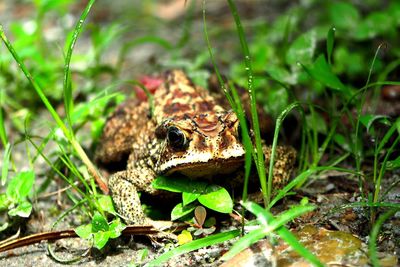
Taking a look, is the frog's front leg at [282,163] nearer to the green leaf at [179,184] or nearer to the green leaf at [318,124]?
the green leaf at [318,124]

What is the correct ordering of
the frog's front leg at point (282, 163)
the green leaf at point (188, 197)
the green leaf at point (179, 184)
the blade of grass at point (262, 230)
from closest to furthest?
the blade of grass at point (262, 230) → the green leaf at point (188, 197) → the green leaf at point (179, 184) → the frog's front leg at point (282, 163)

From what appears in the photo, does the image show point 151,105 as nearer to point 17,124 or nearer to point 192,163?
point 192,163

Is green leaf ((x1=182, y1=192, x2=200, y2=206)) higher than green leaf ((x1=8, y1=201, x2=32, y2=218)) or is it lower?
lower

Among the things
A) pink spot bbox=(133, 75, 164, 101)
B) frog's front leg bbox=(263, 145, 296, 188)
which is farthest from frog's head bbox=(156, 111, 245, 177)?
pink spot bbox=(133, 75, 164, 101)

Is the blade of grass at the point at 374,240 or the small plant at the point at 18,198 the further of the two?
the small plant at the point at 18,198

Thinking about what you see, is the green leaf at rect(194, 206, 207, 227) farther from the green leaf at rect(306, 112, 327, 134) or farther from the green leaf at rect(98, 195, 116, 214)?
the green leaf at rect(306, 112, 327, 134)

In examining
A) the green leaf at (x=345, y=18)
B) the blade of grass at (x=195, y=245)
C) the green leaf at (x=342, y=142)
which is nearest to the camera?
the blade of grass at (x=195, y=245)

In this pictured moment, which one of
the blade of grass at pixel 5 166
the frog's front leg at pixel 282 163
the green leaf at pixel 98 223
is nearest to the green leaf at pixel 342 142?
the frog's front leg at pixel 282 163
